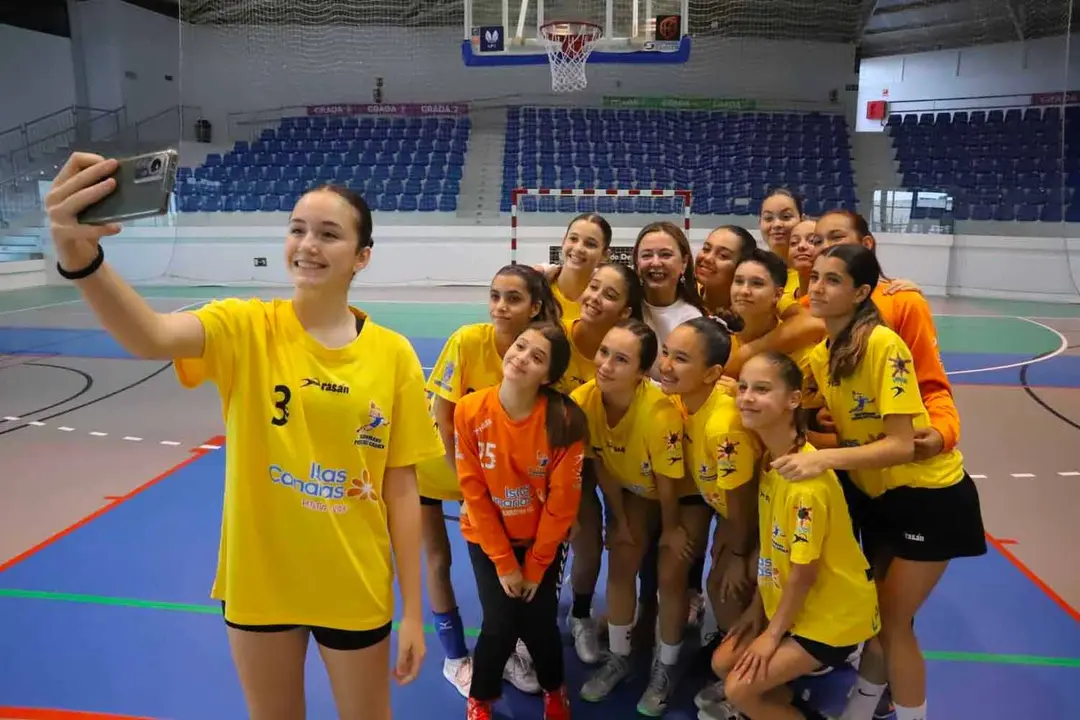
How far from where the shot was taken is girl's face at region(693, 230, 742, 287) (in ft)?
10.00

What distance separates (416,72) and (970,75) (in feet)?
42.1

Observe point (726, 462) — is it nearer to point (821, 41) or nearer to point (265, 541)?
point (265, 541)

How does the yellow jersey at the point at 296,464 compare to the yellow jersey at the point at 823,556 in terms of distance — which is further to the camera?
the yellow jersey at the point at 823,556

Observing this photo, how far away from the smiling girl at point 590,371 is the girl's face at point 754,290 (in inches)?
15.0

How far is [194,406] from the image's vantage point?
6.28m

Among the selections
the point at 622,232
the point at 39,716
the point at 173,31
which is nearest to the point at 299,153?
the point at 173,31

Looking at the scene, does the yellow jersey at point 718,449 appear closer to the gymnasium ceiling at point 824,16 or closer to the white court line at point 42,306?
the white court line at point 42,306

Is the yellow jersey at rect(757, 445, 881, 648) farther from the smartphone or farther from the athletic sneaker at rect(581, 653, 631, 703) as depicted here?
the smartphone

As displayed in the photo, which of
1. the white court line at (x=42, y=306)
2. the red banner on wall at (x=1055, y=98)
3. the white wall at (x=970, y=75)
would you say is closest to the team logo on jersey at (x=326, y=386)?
the white court line at (x=42, y=306)

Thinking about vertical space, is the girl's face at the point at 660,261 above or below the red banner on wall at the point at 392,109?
below

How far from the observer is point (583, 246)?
3014 millimetres

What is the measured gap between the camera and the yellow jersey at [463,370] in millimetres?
2600

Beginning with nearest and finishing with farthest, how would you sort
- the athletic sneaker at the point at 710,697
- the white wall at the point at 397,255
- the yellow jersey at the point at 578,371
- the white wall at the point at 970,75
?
the athletic sneaker at the point at 710,697 < the yellow jersey at the point at 578,371 < the white wall at the point at 397,255 < the white wall at the point at 970,75

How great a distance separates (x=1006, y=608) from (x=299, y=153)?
16181mm
